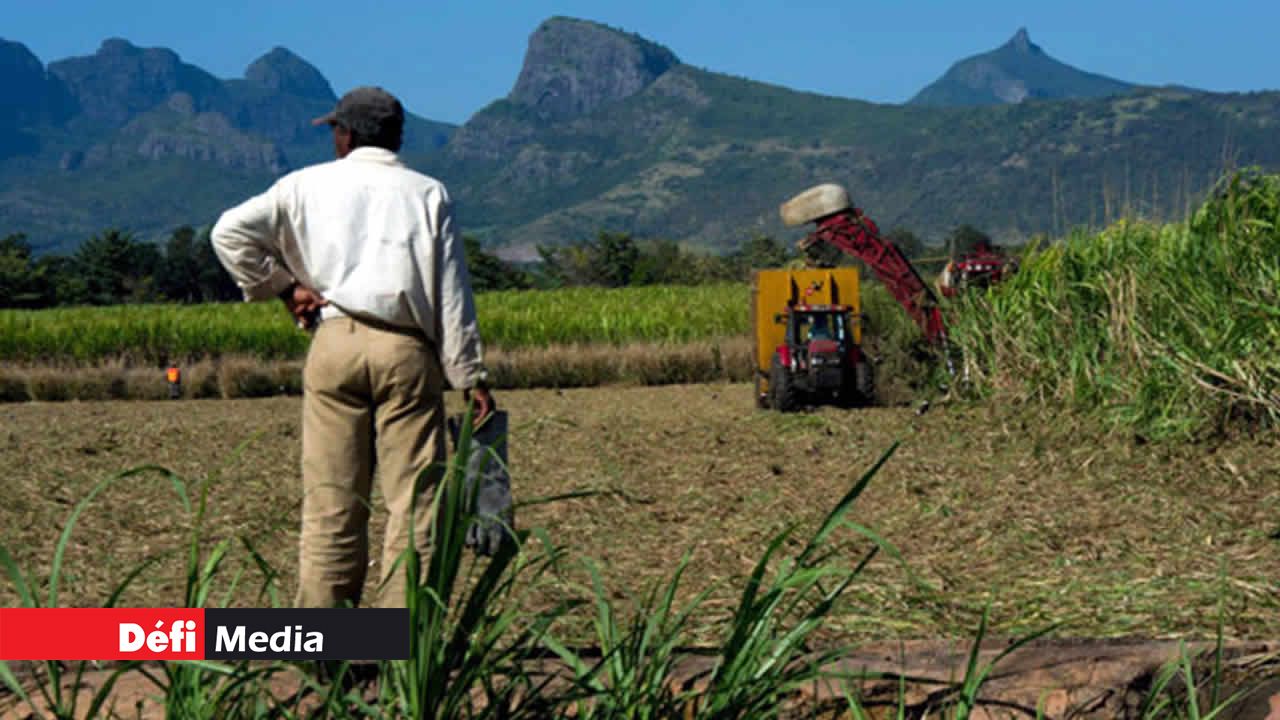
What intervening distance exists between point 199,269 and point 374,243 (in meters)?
70.5

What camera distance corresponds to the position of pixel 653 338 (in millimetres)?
22062

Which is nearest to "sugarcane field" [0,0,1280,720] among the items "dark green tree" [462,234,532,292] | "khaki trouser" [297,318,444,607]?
"khaki trouser" [297,318,444,607]

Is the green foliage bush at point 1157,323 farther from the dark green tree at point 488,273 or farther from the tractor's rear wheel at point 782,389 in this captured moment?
the dark green tree at point 488,273

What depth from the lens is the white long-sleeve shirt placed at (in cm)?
361

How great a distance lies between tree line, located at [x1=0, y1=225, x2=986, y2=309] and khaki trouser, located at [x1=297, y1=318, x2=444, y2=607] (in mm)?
36376

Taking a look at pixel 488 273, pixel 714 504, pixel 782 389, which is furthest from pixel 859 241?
pixel 488 273

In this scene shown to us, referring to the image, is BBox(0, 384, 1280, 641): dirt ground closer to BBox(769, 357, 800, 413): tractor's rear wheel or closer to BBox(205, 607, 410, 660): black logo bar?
BBox(205, 607, 410, 660): black logo bar

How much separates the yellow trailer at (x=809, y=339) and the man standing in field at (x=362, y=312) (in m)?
8.65

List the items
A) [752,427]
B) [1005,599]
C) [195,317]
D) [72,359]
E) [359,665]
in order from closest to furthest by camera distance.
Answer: [359,665], [1005,599], [752,427], [72,359], [195,317]

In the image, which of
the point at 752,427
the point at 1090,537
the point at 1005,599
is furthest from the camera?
the point at 752,427

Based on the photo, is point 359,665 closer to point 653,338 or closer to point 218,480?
point 218,480

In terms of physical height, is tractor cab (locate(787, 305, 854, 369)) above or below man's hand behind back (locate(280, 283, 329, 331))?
below

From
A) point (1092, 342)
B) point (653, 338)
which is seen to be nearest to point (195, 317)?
point (653, 338)

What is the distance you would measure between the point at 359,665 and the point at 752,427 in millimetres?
8043
